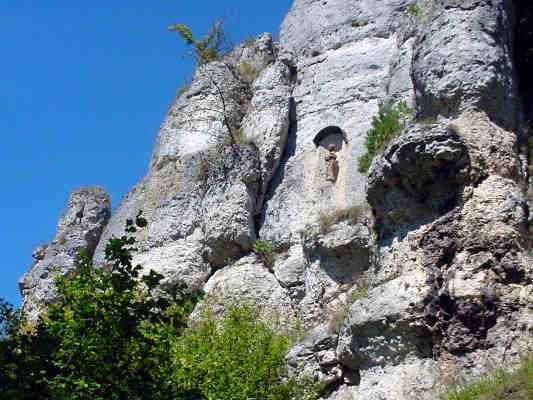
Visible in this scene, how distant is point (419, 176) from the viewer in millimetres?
16719

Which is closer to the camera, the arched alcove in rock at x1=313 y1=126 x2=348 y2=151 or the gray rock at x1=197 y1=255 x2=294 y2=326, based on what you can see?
the gray rock at x1=197 y1=255 x2=294 y2=326

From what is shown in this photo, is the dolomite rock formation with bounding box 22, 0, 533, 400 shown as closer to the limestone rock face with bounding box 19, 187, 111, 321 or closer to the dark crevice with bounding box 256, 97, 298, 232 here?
the dark crevice with bounding box 256, 97, 298, 232

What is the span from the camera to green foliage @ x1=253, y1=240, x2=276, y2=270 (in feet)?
72.6

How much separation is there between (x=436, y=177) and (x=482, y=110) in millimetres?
1540

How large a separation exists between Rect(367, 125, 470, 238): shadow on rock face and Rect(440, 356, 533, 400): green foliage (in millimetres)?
3324

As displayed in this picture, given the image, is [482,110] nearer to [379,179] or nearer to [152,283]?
[379,179]

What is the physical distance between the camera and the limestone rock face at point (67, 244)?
26359mm

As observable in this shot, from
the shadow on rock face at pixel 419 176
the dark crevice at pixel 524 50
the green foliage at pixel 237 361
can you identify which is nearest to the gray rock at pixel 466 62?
the dark crevice at pixel 524 50

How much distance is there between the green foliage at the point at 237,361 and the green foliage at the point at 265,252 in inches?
74.7

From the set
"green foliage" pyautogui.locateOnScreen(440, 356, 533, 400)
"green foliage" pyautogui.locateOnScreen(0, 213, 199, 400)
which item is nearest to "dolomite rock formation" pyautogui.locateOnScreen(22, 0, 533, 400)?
"green foliage" pyautogui.locateOnScreen(440, 356, 533, 400)

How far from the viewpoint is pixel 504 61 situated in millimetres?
17750

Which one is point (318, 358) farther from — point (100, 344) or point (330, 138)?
point (330, 138)

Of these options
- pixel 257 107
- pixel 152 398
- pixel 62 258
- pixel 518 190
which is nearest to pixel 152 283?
pixel 152 398

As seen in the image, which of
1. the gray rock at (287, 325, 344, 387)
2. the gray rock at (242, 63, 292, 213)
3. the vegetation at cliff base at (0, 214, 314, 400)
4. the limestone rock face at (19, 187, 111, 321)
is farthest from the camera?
the limestone rock face at (19, 187, 111, 321)
